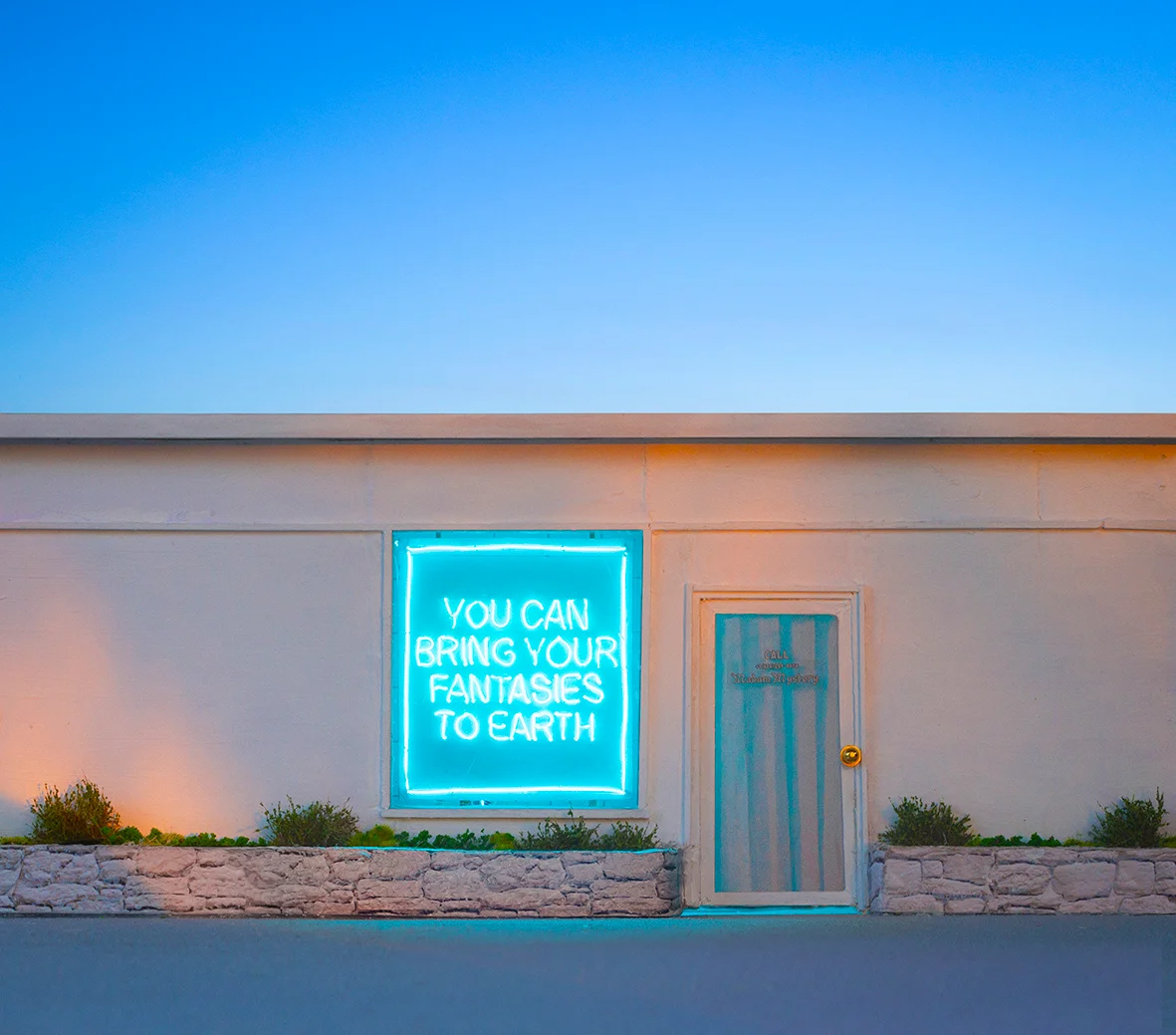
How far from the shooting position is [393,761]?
11688 mm

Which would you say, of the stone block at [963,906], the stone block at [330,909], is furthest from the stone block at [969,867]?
the stone block at [330,909]

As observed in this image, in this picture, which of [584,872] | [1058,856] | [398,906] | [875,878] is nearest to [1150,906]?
[1058,856]

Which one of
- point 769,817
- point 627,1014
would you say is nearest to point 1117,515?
point 769,817

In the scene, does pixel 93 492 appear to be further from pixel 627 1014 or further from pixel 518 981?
pixel 627 1014

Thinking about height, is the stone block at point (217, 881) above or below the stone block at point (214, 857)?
below

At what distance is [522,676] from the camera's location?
11.7 metres

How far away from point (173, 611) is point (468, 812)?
2.72m

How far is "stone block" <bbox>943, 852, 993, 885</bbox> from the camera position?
11.1 metres

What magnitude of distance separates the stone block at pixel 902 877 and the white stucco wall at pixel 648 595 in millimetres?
449

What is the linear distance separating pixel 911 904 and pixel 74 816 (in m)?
6.02

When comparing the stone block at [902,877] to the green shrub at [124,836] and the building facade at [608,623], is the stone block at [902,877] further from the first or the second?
the green shrub at [124,836]

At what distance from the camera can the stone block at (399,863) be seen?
1109cm

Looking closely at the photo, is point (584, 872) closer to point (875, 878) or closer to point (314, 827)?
point (314, 827)

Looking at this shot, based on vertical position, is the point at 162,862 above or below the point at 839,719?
below
